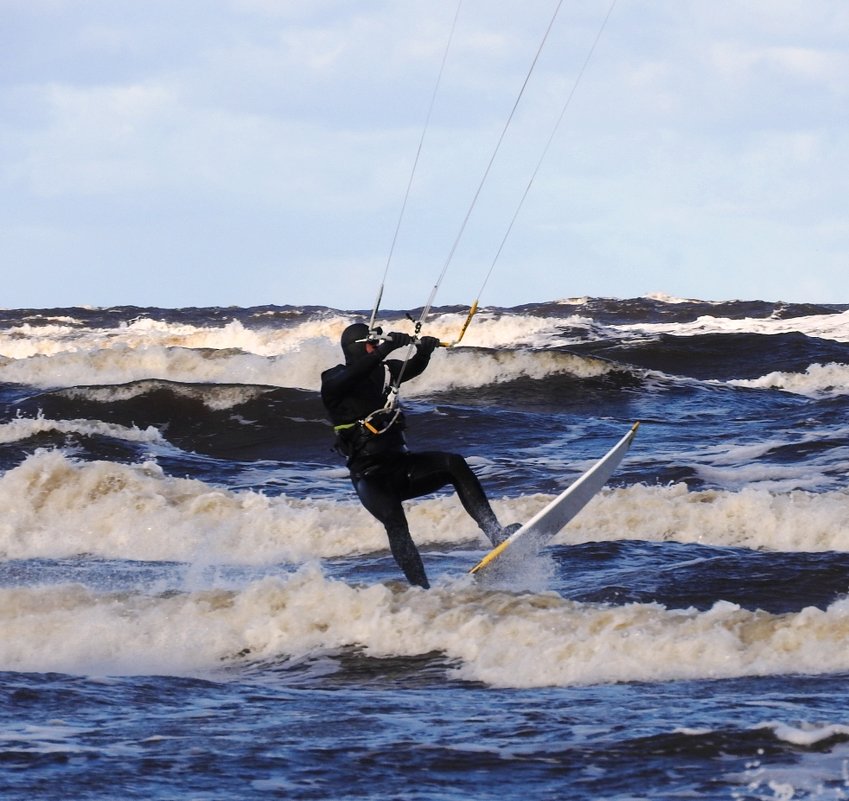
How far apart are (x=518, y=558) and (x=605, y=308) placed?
43392 mm

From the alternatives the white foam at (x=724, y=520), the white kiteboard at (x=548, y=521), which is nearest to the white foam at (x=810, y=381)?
the white foam at (x=724, y=520)

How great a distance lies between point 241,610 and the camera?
9141 mm

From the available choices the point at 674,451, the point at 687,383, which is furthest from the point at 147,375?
the point at 674,451

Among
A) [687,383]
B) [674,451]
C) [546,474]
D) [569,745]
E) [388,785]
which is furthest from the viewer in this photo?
[687,383]

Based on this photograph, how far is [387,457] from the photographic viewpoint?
30.6 ft

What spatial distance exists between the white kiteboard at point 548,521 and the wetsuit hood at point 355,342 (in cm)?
165

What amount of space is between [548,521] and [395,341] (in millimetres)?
1975

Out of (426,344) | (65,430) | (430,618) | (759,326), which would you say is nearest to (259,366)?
(65,430)

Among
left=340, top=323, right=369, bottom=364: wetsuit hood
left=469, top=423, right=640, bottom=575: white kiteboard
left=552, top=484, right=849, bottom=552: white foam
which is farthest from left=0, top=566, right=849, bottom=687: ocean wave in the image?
left=552, top=484, right=849, bottom=552: white foam

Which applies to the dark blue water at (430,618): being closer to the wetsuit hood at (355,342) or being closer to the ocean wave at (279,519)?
the ocean wave at (279,519)

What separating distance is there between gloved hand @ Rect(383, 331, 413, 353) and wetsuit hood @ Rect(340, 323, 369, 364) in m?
0.24

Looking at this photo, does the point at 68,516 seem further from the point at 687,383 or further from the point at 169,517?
the point at 687,383

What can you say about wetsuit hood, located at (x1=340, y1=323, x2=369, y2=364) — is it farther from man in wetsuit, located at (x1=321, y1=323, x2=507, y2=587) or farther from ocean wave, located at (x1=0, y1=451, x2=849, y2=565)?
ocean wave, located at (x1=0, y1=451, x2=849, y2=565)

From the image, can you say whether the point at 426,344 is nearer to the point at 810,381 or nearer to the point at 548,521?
the point at 548,521
